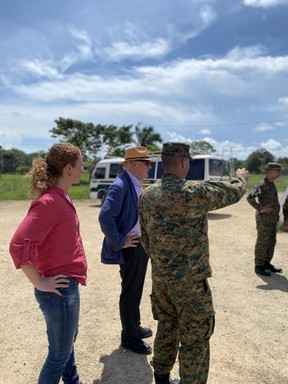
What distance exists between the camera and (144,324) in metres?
3.78

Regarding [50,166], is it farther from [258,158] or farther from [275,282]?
[258,158]

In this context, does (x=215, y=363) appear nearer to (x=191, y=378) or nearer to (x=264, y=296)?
(x=191, y=378)

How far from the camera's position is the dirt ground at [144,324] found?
2891mm

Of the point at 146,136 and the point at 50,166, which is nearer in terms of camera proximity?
the point at 50,166

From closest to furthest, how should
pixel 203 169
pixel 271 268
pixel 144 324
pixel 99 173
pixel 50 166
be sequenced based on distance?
1. pixel 50 166
2. pixel 144 324
3. pixel 271 268
4. pixel 203 169
5. pixel 99 173

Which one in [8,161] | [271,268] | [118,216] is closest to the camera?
[118,216]

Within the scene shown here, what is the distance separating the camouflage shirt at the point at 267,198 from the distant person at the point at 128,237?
2.93 m

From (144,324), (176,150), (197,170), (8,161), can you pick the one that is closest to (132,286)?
(144,324)

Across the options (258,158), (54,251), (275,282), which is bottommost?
(275,282)

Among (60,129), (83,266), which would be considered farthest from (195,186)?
(60,129)

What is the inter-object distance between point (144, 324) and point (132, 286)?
0.85 metres

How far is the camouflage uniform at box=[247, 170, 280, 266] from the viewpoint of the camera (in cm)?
549

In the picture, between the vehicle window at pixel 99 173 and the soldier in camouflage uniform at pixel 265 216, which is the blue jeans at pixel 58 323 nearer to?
the soldier in camouflage uniform at pixel 265 216

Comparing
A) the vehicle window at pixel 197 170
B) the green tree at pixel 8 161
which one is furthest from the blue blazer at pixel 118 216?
the green tree at pixel 8 161
